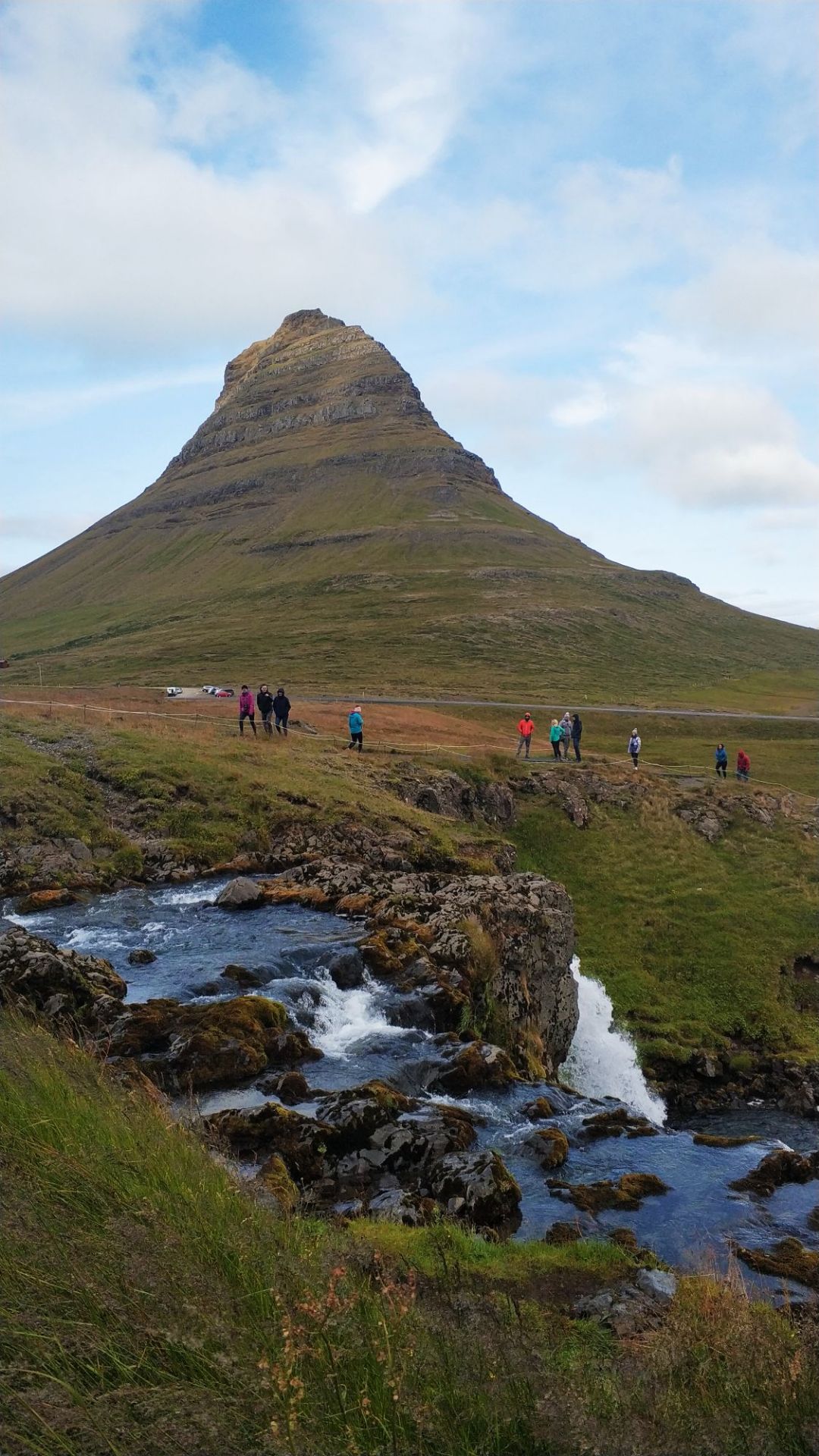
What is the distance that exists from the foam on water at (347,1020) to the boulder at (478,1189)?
4.85 m

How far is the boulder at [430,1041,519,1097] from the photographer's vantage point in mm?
16125

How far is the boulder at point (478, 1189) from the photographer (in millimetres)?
11484

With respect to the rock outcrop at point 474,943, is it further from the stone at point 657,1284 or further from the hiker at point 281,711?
the hiker at point 281,711

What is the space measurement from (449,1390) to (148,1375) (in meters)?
1.59

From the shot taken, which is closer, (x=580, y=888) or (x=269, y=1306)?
(x=269, y=1306)

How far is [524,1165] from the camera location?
1351 centimetres

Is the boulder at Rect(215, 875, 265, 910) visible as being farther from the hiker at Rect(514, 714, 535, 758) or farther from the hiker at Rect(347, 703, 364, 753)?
the hiker at Rect(514, 714, 535, 758)

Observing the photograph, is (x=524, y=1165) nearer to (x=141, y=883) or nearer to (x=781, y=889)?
(x=141, y=883)

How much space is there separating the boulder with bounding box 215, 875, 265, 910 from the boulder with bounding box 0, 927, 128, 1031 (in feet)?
22.2

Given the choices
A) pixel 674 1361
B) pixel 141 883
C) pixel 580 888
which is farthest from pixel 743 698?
pixel 674 1361

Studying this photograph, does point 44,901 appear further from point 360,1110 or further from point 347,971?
point 360,1110

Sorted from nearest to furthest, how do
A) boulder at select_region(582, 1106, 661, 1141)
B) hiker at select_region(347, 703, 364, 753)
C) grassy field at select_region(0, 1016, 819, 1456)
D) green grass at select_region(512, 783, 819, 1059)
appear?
grassy field at select_region(0, 1016, 819, 1456)
boulder at select_region(582, 1106, 661, 1141)
green grass at select_region(512, 783, 819, 1059)
hiker at select_region(347, 703, 364, 753)

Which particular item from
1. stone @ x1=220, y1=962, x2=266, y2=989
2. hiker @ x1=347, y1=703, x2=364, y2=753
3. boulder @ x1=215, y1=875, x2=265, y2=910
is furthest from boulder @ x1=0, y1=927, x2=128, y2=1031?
hiker @ x1=347, y1=703, x2=364, y2=753

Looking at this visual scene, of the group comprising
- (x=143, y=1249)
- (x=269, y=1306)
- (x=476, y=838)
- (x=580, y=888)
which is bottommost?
(x=580, y=888)
